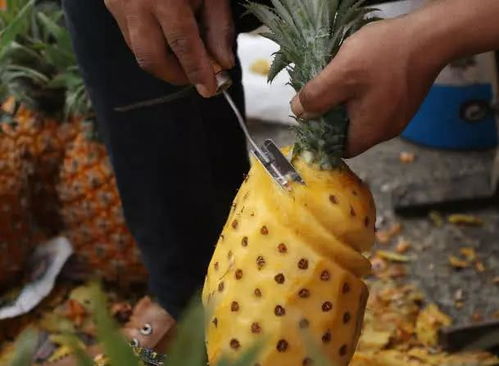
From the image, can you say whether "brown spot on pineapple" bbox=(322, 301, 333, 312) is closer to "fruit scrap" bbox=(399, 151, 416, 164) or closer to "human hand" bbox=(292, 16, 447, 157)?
"human hand" bbox=(292, 16, 447, 157)

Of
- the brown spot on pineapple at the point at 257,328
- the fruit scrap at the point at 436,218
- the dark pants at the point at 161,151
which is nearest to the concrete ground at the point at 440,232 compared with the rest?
the fruit scrap at the point at 436,218

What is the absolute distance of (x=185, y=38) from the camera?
1103 millimetres

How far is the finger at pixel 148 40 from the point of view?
3.67 ft

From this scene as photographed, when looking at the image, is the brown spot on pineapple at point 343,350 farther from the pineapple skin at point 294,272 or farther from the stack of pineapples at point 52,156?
the stack of pineapples at point 52,156

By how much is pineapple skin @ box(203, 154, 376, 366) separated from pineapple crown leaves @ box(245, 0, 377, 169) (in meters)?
0.03

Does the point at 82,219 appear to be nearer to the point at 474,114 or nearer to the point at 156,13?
the point at 156,13

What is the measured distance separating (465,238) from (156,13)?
1.27 meters

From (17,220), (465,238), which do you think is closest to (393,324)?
(465,238)

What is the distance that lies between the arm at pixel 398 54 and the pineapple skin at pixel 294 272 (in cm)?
11

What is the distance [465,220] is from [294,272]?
4.21ft

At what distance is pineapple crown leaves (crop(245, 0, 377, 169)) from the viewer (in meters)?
1.03

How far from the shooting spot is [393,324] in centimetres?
182

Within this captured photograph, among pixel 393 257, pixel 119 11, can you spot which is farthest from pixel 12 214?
pixel 393 257

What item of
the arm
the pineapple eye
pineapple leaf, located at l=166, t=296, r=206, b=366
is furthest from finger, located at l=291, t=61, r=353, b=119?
the pineapple eye
